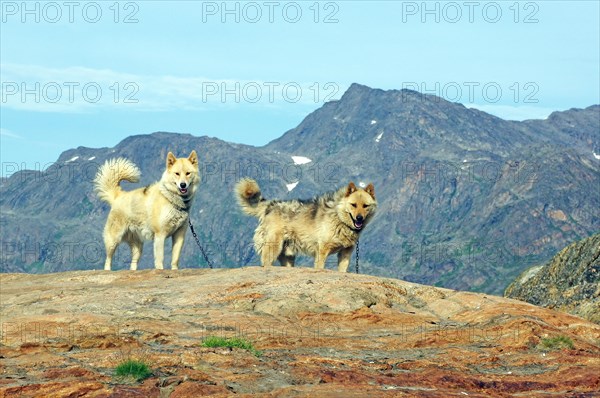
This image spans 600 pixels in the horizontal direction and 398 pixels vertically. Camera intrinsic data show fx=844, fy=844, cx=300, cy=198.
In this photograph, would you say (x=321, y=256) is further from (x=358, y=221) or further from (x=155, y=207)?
(x=155, y=207)

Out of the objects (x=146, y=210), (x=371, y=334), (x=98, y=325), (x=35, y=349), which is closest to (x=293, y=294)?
(x=371, y=334)

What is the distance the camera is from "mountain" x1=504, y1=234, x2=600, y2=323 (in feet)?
83.6

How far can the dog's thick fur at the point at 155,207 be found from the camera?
2892 centimetres

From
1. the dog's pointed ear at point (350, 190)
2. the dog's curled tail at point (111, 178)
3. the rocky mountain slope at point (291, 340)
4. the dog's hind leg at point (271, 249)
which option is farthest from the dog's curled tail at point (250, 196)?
the dog's curled tail at point (111, 178)

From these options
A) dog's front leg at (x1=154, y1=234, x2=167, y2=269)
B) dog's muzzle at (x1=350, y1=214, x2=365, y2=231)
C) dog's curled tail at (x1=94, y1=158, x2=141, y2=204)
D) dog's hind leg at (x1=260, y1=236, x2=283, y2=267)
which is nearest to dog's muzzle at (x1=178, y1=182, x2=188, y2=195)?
dog's front leg at (x1=154, y1=234, x2=167, y2=269)

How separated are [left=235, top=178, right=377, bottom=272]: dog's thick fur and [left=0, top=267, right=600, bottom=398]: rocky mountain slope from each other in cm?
305

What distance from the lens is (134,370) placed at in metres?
13.8

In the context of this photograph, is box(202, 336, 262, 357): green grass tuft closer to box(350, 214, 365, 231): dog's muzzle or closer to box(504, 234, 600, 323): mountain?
box(350, 214, 365, 231): dog's muzzle

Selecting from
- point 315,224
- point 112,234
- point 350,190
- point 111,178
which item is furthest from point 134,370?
point 111,178

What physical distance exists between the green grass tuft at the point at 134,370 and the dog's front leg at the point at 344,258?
14.6m

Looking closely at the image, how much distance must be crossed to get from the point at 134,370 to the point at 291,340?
14.2 feet

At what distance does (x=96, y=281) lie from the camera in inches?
1043

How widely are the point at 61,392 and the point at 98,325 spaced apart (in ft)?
15.9

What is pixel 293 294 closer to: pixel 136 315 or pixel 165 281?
pixel 136 315
